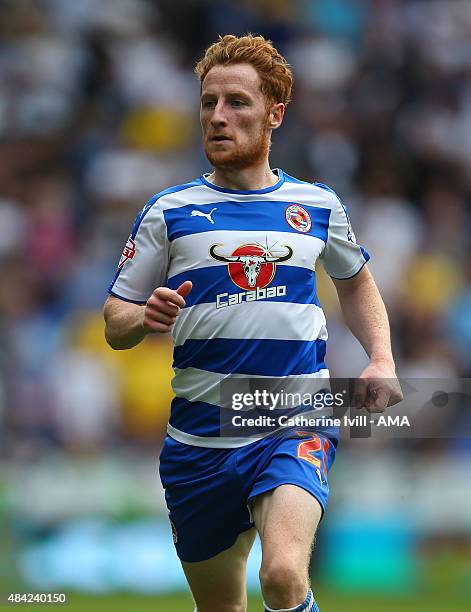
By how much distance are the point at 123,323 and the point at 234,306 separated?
1.61 ft

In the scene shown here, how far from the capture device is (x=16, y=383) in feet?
36.6

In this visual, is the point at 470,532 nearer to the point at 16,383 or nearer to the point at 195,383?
the point at 16,383

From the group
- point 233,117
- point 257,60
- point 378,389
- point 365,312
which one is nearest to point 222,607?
point 378,389

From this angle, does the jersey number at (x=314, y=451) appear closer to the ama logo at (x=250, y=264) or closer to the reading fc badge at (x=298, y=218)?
the ama logo at (x=250, y=264)

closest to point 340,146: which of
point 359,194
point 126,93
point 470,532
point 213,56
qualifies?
point 359,194

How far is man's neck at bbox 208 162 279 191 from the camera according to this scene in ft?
19.5

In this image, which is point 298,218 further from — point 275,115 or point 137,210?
point 137,210

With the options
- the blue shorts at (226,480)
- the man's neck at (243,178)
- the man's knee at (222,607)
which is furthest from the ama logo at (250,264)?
the man's knee at (222,607)

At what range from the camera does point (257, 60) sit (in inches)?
233

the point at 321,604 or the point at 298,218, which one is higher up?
the point at 298,218

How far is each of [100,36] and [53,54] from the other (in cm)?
59

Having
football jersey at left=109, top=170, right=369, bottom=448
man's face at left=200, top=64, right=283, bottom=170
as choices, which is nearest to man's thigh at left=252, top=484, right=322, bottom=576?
football jersey at left=109, top=170, right=369, bottom=448

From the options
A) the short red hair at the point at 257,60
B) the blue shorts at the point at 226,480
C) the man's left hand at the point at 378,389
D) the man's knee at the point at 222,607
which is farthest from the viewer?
the man's knee at the point at 222,607

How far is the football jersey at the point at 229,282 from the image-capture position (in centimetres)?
572
